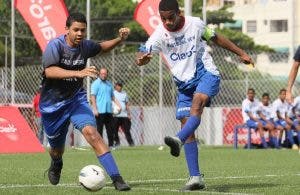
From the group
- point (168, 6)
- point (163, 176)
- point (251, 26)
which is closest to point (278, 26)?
point (251, 26)

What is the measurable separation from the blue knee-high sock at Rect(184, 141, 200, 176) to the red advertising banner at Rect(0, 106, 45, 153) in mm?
9539

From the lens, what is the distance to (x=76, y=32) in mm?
9555

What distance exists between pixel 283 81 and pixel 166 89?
14.3 feet

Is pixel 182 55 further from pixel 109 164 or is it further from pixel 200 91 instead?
pixel 109 164

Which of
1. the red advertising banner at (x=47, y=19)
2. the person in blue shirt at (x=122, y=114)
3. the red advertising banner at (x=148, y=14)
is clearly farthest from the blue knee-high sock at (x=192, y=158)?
the person in blue shirt at (x=122, y=114)

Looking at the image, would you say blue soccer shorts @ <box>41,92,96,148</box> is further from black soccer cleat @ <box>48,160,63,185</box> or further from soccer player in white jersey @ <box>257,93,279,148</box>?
soccer player in white jersey @ <box>257,93,279,148</box>

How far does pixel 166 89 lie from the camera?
93.5 feet

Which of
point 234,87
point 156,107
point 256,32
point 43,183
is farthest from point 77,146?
point 256,32

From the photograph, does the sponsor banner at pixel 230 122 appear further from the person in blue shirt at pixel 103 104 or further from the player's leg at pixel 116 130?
the person in blue shirt at pixel 103 104

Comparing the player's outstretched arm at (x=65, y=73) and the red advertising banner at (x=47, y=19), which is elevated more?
the player's outstretched arm at (x=65, y=73)

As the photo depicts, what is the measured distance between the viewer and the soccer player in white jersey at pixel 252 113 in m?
25.2

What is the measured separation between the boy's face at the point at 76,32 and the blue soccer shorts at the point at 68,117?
62 centimetres

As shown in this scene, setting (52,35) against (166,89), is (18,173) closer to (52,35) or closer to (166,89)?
(52,35)

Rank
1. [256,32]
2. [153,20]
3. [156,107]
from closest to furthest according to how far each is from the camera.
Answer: [153,20] < [156,107] < [256,32]
